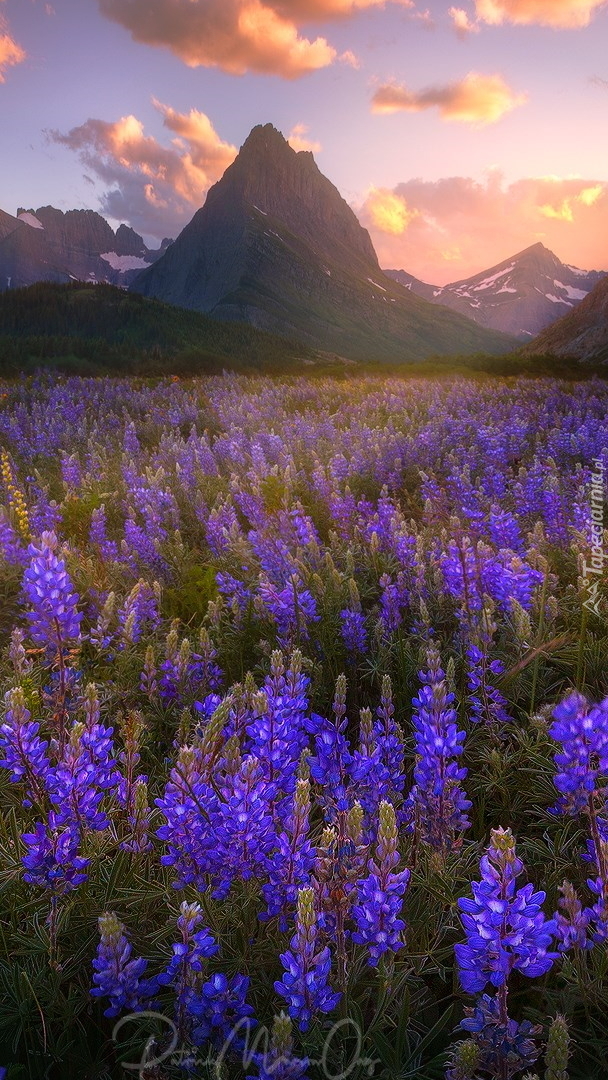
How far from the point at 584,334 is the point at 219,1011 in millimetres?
31464

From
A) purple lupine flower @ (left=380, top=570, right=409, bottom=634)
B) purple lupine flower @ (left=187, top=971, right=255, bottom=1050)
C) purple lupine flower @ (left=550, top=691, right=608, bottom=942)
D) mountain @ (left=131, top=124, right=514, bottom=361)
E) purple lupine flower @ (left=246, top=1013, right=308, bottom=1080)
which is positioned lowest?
purple lupine flower @ (left=187, top=971, right=255, bottom=1050)

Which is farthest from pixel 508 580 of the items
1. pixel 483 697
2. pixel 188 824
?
pixel 188 824

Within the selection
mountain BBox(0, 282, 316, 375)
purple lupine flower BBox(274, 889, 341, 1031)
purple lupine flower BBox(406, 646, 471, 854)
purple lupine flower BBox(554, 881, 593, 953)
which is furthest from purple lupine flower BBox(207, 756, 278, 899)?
mountain BBox(0, 282, 316, 375)

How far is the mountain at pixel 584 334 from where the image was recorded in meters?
25.8

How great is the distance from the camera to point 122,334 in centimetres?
3422

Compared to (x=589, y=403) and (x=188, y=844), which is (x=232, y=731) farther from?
(x=589, y=403)

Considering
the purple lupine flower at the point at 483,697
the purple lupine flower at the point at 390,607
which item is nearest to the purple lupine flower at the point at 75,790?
the purple lupine flower at the point at 483,697

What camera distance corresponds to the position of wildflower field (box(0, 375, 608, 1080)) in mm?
1380

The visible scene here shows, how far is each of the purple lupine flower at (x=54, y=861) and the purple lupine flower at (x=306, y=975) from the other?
67 centimetres

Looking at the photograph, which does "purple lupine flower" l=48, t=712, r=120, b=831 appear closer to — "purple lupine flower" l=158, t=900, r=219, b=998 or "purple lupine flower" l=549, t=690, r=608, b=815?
"purple lupine flower" l=158, t=900, r=219, b=998

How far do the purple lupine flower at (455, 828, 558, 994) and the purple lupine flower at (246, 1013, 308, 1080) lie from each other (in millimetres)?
378

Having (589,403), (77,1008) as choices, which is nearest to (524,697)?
(77,1008)

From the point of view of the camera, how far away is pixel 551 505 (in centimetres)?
511

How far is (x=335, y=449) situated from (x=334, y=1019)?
24.8 ft
